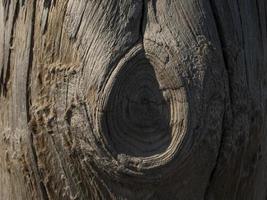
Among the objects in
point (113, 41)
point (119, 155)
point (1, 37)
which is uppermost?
point (1, 37)

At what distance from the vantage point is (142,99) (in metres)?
2.04

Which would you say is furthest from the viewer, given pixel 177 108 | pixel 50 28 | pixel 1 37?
pixel 1 37

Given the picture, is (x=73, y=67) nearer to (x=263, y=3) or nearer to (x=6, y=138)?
(x=6, y=138)

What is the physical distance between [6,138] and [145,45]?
1.82 ft

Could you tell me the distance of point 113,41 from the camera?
207cm

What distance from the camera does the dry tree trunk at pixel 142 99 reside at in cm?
204

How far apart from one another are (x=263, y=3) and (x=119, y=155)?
66 cm

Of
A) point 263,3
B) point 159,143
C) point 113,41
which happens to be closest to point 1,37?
point 113,41

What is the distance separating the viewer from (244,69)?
2.16 meters

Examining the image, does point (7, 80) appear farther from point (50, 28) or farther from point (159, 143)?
point (159, 143)

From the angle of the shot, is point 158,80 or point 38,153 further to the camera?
point 38,153

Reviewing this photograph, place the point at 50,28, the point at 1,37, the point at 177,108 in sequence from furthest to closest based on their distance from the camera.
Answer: the point at 1,37 < the point at 50,28 < the point at 177,108

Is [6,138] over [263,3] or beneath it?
beneath

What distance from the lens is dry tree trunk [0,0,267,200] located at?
80.4 inches
